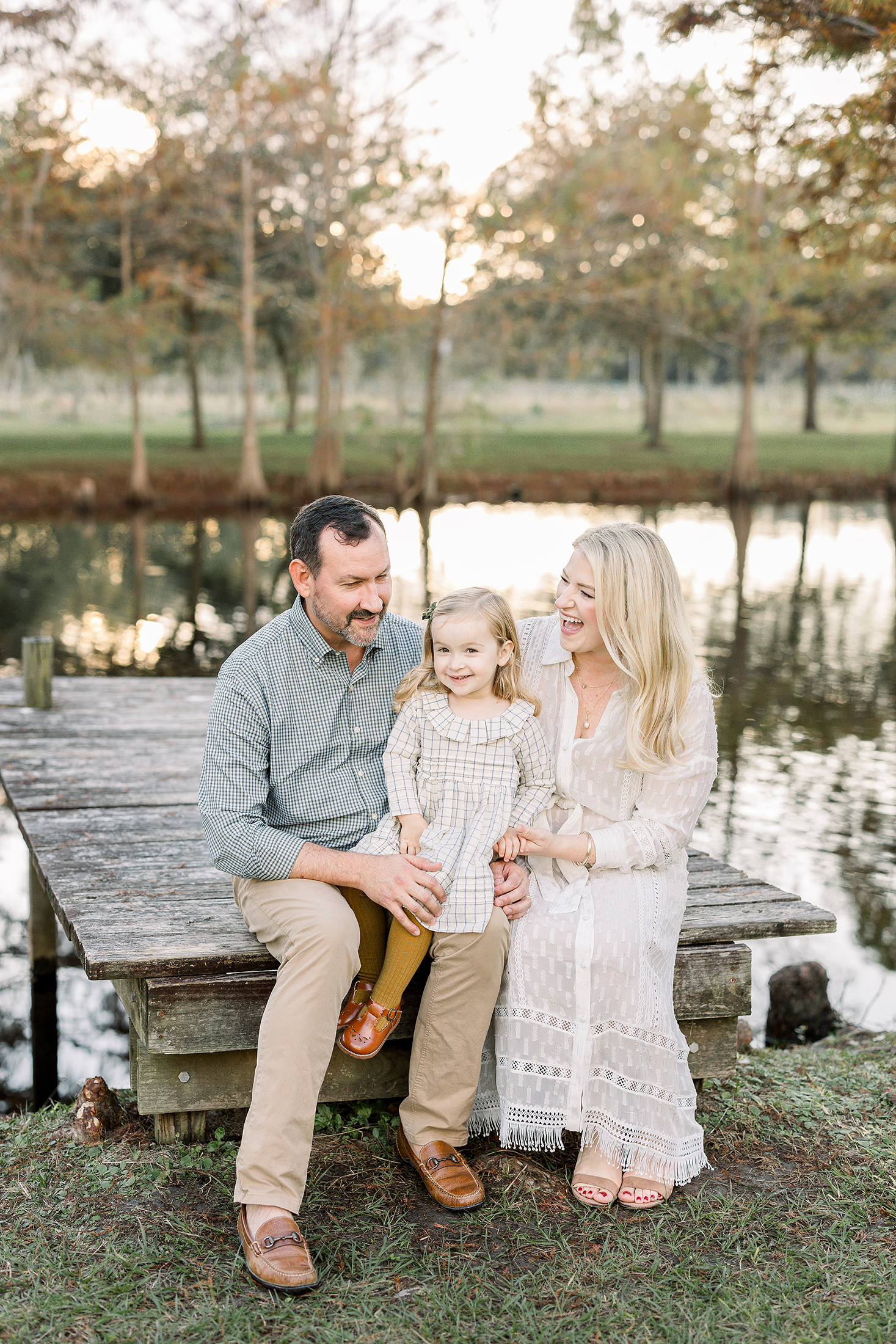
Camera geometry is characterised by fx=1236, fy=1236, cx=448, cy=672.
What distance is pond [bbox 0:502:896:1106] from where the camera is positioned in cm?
598

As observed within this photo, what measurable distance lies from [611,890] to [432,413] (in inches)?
1101

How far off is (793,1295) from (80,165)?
28.1 meters

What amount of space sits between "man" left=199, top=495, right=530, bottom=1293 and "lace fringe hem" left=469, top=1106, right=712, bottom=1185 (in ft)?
0.49

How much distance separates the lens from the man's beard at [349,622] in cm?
336

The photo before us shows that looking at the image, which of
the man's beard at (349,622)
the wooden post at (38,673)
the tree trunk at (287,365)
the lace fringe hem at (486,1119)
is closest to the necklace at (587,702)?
the man's beard at (349,622)

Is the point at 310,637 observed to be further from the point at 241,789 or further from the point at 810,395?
the point at 810,395

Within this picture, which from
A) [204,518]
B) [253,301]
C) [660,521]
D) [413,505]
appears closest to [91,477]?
[204,518]

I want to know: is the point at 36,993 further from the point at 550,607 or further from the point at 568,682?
the point at 550,607

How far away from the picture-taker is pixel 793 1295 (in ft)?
9.00

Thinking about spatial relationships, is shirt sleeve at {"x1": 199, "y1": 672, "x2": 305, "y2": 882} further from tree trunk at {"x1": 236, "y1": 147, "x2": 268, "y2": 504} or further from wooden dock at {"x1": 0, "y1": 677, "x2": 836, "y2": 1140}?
tree trunk at {"x1": 236, "y1": 147, "x2": 268, "y2": 504}

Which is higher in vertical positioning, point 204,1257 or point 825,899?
point 204,1257

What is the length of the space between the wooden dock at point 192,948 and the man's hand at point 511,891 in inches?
14.8

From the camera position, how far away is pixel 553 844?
335cm

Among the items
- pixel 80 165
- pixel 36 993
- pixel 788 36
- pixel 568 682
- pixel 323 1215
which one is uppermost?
pixel 80 165
